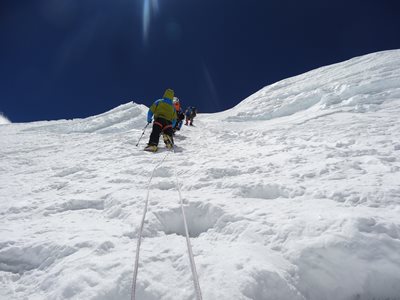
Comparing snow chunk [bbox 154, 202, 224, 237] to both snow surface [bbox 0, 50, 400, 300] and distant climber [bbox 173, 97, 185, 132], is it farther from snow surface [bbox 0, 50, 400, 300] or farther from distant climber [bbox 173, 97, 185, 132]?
distant climber [bbox 173, 97, 185, 132]

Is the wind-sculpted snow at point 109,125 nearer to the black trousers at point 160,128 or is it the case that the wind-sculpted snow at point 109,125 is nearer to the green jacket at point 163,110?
the green jacket at point 163,110

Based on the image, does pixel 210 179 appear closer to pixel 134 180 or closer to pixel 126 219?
pixel 134 180

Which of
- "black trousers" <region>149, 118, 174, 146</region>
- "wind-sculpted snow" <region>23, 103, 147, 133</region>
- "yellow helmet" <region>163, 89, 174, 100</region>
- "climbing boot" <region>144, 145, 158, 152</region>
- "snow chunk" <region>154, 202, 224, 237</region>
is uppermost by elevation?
"yellow helmet" <region>163, 89, 174, 100</region>

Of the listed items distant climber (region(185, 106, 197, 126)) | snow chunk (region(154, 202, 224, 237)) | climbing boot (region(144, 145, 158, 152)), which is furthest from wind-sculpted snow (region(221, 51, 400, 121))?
snow chunk (region(154, 202, 224, 237))

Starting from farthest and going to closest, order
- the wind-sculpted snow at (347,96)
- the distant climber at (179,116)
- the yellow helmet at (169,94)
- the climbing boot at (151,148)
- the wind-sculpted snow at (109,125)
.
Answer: the wind-sculpted snow at (109,125) < the distant climber at (179,116) < the wind-sculpted snow at (347,96) < the yellow helmet at (169,94) < the climbing boot at (151,148)

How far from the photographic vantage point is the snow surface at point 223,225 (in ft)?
7.02

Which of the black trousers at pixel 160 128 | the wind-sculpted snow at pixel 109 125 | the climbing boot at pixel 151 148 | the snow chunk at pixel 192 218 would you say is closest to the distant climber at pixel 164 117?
the black trousers at pixel 160 128

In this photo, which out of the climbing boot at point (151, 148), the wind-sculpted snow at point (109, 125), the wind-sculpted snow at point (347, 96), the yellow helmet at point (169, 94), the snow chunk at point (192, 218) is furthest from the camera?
the wind-sculpted snow at point (109, 125)

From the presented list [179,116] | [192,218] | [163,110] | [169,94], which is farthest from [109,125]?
[192,218]

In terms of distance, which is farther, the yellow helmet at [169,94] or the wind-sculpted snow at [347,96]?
the wind-sculpted snow at [347,96]

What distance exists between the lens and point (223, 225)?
3.05 m

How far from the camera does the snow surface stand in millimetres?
2139

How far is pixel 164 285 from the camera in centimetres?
218

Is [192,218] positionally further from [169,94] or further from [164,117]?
[169,94]
